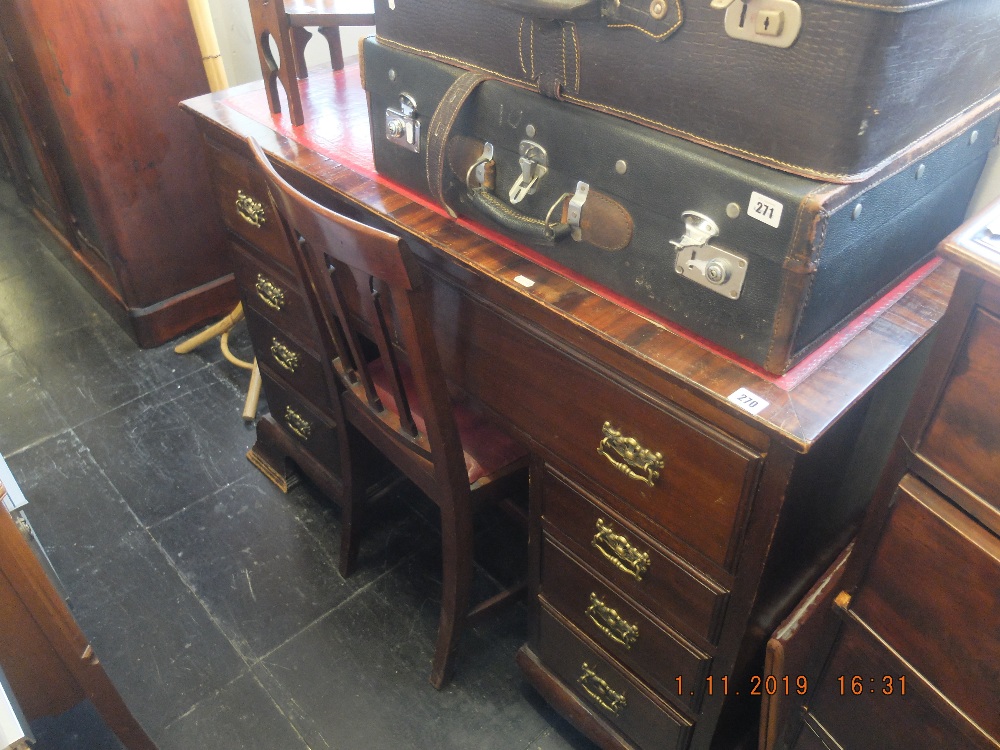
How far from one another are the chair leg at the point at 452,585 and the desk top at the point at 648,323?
→ 47cm

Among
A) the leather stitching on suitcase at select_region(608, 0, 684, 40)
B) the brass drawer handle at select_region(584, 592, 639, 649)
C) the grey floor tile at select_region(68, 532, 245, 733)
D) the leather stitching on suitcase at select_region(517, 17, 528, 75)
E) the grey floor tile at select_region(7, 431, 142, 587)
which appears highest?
the leather stitching on suitcase at select_region(608, 0, 684, 40)

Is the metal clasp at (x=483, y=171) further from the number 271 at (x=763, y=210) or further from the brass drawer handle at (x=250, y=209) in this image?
the brass drawer handle at (x=250, y=209)

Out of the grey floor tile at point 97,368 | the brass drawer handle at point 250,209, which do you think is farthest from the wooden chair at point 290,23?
the grey floor tile at point 97,368

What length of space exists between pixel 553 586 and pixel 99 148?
177 cm

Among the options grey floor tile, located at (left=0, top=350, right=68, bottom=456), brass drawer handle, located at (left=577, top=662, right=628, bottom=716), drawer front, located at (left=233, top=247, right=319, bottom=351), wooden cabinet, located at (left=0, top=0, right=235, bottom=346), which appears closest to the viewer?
brass drawer handle, located at (left=577, top=662, right=628, bottom=716)

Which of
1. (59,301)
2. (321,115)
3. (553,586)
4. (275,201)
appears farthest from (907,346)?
(59,301)

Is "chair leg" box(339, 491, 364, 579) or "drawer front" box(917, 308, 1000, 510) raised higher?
"drawer front" box(917, 308, 1000, 510)

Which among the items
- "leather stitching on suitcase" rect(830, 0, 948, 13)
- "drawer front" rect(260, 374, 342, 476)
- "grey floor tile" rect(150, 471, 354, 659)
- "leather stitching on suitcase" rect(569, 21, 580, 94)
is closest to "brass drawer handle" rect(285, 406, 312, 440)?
"drawer front" rect(260, 374, 342, 476)

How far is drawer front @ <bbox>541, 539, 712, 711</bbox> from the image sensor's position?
111cm

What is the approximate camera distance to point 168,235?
237 centimetres

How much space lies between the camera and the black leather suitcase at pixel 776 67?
67cm

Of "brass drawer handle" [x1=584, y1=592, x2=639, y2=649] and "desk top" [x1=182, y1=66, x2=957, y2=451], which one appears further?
"brass drawer handle" [x1=584, y1=592, x2=639, y2=649]

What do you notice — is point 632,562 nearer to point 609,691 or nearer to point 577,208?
point 609,691

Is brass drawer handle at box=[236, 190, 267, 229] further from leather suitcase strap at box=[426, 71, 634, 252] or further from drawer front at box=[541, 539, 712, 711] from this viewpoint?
drawer front at box=[541, 539, 712, 711]
